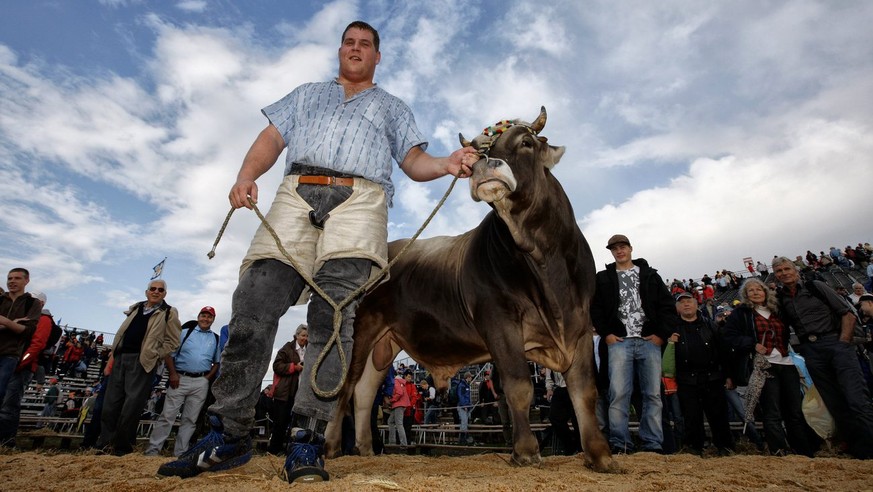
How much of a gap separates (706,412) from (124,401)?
8.26 m

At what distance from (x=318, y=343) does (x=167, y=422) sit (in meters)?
5.86

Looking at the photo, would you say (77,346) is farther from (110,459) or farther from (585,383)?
(585,383)

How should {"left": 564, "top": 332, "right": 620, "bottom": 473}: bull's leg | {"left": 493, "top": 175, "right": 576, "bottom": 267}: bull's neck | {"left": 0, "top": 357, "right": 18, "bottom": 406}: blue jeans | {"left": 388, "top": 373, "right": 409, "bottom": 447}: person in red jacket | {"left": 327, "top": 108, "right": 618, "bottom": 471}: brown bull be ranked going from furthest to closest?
{"left": 388, "top": 373, "right": 409, "bottom": 447}: person in red jacket < {"left": 0, "top": 357, "right": 18, "bottom": 406}: blue jeans < {"left": 493, "top": 175, "right": 576, "bottom": 267}: bull's neck < {"left": 327, "top": 108, "right": 618, "bottom": 471}: brown bull < {"left": 564, "top": 332, "right": 620, "bottom": 473}: bull's leg

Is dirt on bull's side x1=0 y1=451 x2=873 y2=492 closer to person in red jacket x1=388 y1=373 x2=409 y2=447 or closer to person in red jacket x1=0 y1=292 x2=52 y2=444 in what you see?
person in red jacket x1=0 y1=292 x2=52 y2=444

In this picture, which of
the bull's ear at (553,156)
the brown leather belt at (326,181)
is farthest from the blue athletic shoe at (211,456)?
the bull's ear at (553,156)

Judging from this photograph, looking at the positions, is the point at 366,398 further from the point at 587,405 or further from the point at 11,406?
the point at 11,406

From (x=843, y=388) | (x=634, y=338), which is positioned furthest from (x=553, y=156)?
(x=843, y=388)

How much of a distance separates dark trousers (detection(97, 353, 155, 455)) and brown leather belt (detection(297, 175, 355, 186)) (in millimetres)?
5587

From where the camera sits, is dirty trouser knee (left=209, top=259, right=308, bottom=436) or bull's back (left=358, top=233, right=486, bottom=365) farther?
bull's back (left=358, top=233, right=486, bottom=365)

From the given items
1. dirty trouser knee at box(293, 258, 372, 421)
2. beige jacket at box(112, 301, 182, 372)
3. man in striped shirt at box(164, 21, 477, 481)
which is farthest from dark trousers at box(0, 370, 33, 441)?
dirty trouser knee at box(293, 258, 372, 421)

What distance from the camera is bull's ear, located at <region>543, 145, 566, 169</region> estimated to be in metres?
4.31

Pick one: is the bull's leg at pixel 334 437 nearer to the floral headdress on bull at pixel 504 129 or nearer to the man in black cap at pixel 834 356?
the floral headdress on bull at pixel 504 129

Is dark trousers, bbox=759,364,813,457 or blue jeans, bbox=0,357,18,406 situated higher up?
blue jeans, bbox=0,357,18,406

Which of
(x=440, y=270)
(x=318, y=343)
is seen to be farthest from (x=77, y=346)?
(x=318, y=343)
